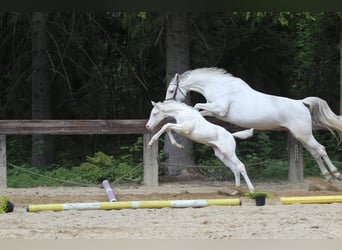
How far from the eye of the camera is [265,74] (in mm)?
14234

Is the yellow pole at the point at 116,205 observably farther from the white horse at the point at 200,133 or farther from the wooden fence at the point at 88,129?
the wooden fence at the point at 88,129

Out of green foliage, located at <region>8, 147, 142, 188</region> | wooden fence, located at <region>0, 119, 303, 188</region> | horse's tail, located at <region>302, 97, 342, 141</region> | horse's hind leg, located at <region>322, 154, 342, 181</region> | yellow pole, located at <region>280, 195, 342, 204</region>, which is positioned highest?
horse's tail, located at <region>302, 97, 342, 141</region>

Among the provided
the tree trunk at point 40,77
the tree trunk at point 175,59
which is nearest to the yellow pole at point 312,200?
the tree trunk at point 175,59

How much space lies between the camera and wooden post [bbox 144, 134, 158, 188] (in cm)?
977

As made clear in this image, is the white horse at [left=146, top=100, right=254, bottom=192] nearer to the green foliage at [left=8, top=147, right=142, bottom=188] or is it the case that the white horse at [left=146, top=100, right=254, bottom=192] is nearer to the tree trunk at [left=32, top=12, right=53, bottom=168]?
the green foliage at [left=8, top=147, right=142, bottom=188]

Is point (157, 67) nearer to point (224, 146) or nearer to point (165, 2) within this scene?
point (224, 146)

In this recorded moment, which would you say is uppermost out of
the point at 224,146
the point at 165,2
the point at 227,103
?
the point at 165,2

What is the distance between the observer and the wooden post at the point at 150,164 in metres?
9.77

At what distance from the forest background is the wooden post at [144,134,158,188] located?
256 cm

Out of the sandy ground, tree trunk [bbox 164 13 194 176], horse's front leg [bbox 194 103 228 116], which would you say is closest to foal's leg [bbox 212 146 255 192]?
the sandy ground

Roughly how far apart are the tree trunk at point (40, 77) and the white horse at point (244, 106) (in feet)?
17.4

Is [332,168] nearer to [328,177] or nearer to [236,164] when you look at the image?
[328,177]

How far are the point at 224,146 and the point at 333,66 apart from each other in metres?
6.91

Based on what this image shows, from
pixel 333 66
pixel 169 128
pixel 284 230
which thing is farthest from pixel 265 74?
pixel 284 230
